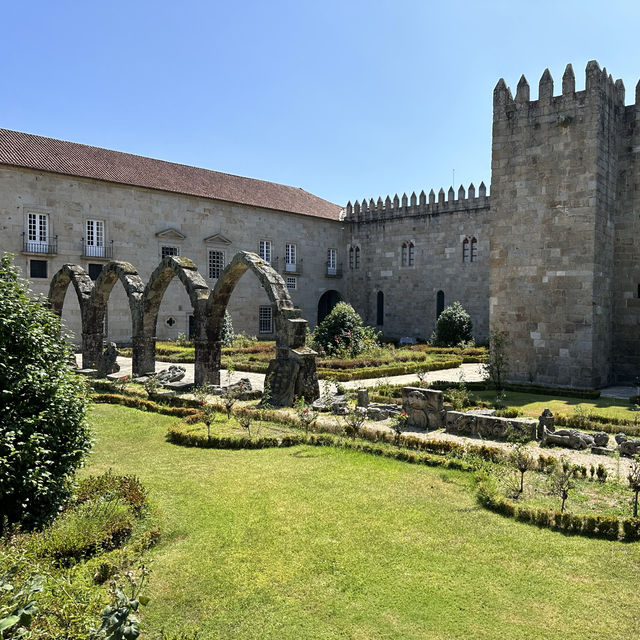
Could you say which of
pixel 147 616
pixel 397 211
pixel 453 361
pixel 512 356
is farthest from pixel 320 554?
pixel 397 211

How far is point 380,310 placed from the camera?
3603 cm

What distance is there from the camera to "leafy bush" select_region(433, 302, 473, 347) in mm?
28172

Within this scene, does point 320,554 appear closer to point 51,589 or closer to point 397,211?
point 51,589

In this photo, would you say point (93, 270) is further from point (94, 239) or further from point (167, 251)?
point (167, 251)

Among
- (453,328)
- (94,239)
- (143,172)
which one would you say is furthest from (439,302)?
(94,239)

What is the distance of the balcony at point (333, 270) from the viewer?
37094 mm

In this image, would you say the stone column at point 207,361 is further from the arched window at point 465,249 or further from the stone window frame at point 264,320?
the arched window at point 465,249

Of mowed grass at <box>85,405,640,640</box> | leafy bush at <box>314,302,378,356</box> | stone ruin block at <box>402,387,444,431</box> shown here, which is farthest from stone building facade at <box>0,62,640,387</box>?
mowed grass at <box>85,405,640,640</box>

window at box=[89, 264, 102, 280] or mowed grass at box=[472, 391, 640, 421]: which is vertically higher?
window at box=[89, 264, 102, 280]

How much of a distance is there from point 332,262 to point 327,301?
264 cm

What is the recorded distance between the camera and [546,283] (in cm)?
1642

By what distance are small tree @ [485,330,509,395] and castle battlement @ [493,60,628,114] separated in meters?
6.75

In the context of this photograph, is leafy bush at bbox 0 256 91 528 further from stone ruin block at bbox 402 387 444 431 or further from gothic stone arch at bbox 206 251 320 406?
gothic stone arch at bbox 206 251 320 406

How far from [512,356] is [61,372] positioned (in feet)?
45.4
